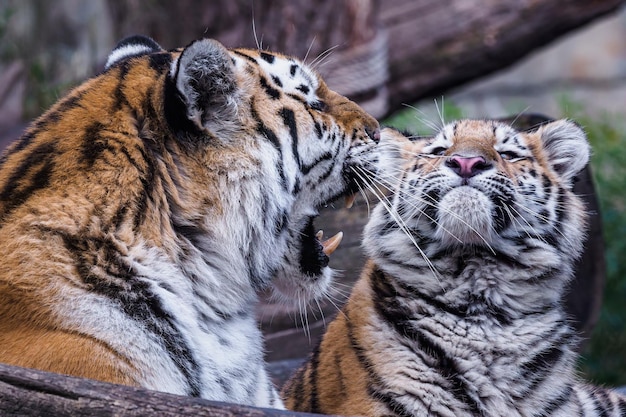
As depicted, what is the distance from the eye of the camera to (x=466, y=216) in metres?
2.51

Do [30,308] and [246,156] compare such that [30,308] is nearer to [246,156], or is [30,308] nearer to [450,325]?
[246,156]

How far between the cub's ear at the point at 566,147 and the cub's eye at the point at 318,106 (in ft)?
2.95

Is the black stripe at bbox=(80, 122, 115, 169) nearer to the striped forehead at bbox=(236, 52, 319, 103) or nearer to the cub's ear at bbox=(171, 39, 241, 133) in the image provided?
the cub's ear at bbox=(171, 39, 241, 133)

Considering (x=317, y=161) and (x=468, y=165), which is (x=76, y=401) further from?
(x=468, y=165)

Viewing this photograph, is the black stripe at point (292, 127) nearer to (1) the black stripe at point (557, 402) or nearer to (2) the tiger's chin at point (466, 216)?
(2) the tiger's chin at point (466, 216)

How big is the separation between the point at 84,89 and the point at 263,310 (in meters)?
1.68

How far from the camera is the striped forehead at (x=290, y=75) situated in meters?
2.30

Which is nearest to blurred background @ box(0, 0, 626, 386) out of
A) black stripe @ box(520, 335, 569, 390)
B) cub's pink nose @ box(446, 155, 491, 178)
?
cub's pink nose @ box(446, 155, 491, 178)

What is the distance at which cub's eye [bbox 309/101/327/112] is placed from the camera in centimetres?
235

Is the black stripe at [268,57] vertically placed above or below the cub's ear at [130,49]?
below

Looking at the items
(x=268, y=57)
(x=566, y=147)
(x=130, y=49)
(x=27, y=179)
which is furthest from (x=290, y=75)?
(x=566, y=147)

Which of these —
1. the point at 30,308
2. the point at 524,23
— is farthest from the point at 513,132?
the point at 524,23

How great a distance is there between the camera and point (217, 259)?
216 centimetres

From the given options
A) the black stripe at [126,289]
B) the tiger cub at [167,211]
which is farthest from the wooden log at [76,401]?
the black stripe at [126,289]
